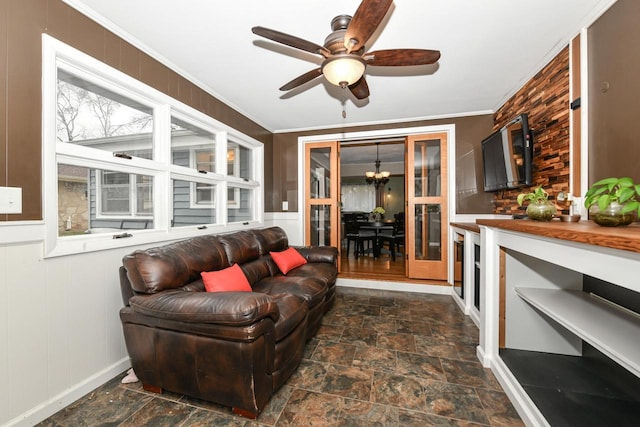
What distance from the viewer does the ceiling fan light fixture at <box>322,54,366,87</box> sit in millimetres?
1697

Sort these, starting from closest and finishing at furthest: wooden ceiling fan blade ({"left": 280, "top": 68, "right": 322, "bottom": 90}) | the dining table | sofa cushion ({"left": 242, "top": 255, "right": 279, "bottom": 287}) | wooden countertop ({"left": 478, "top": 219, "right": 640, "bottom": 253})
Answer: wooden countertop ({"left": 478, "top": 219, "right": 640, "bottom": 253}), wooden ceiling fan blade ({"left": 280, "top": 68, "right": 322, "bottom": 90}), sofa cushion ({"left": 242, "top": 255, "right": 279, "bottom": 287}), the dining table

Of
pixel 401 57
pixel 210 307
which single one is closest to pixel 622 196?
pixel 401 57

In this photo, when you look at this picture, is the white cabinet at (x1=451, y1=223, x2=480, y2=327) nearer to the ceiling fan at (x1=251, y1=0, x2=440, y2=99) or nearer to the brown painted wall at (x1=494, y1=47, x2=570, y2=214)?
the brown painted wall at (x1=494, y1=47, x2=570, y2=214)

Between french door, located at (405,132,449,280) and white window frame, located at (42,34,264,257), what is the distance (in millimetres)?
2643

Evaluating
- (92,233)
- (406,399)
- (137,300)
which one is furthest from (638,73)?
(92,233)

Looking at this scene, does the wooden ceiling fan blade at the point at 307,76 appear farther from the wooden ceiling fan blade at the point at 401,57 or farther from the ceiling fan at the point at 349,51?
the wooden ceiling fan blade at the point at 401,57

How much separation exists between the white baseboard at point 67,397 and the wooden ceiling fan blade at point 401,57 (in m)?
2.90

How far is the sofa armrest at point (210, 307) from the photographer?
4.50ft

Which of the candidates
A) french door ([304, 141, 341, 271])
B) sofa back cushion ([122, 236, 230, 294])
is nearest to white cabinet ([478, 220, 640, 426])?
sofa back cushion ([122, 236, 230, 294])

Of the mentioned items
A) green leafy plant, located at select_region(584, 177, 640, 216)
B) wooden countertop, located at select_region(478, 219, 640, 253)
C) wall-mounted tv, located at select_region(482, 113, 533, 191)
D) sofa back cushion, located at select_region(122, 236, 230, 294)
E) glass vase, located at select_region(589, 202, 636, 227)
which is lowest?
sofa back cushion, located at select_region(122, 236, 230, 294)

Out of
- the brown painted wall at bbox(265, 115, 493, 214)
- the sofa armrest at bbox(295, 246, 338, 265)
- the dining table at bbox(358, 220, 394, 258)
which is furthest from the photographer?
the dining table at bbox(358, 220, 394, 258)

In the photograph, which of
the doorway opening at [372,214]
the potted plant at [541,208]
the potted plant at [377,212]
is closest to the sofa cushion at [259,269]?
the doorway opening at [372,214]

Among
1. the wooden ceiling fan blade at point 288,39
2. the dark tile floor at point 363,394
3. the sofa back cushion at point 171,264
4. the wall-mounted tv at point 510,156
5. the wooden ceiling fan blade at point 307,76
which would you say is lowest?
the dark tile floor at point 363,394

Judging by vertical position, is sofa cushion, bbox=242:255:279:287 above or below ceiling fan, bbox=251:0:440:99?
below
